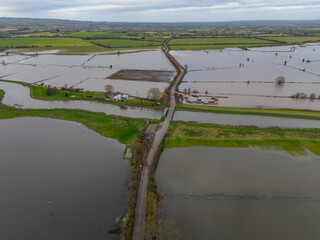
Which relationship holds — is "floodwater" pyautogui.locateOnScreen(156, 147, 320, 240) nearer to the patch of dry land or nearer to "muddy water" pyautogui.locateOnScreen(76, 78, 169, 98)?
"muddy water" pyautogui.locateOnScreen(76, 78, 169, 98)

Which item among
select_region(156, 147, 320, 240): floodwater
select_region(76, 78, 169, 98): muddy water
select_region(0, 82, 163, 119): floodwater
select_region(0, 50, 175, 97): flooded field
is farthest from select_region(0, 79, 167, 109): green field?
select_region(156, 147, 320, 240): floodwater

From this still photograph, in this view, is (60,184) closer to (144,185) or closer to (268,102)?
(144,185)

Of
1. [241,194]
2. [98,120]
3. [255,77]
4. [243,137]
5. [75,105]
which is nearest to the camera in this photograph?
[241,194]

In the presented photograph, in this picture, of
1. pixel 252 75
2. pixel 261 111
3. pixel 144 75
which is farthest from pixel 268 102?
pixel 144 75

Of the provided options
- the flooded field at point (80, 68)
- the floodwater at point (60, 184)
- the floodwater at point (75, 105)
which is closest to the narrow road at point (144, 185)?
the floodwater at point (60, 184)

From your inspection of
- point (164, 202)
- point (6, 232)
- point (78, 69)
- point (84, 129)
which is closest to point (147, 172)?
point (164, 202)

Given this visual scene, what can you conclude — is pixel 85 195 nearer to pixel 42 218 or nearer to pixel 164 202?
pixel 42 218
